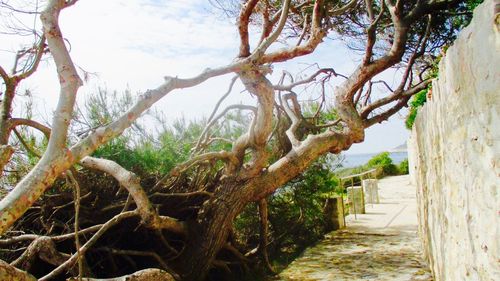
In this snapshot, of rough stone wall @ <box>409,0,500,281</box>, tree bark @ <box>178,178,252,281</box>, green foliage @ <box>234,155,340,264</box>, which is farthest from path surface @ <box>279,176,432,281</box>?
rough stone wall @ <box>409,0,500,281</box>

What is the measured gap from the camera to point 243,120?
23.6ft

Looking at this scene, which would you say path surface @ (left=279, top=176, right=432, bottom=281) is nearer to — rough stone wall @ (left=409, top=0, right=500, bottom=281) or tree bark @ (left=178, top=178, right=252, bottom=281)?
tree bark @ (left=178, top=178, right=252, bottom=281)

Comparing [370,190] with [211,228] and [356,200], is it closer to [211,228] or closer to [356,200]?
[356,200]

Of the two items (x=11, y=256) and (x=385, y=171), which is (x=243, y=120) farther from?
(x=385, y=171)

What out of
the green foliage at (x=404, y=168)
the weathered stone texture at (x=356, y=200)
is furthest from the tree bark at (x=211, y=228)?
the green foliage at (x=404, y=168)

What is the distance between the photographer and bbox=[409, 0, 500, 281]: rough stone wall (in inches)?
62.2

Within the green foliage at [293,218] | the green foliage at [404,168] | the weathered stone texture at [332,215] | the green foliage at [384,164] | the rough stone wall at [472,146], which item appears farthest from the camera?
the green foliage at [404,168]

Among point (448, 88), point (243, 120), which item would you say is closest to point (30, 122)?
point (448, 88)

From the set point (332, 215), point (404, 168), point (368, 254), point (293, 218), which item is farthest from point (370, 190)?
point (404, 168)

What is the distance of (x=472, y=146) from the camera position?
6.28ft

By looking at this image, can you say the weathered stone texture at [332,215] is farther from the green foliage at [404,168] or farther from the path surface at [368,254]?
the green foliage at [404,168]

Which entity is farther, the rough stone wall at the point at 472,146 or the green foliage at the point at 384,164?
the green foliage at the point at 384,164

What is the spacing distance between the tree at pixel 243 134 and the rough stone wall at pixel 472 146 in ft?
6.79

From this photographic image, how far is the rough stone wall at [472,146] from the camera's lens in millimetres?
1579
